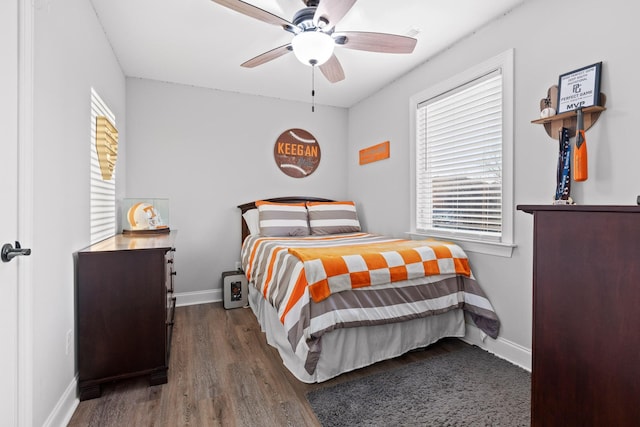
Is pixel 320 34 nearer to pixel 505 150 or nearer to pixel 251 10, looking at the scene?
pixel 251 10

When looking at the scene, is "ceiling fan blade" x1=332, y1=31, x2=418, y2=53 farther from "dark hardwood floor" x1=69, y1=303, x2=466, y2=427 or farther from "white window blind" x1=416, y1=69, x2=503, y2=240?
"dark hardwood floor" x1=69, y1=303, x2=466, y2=427

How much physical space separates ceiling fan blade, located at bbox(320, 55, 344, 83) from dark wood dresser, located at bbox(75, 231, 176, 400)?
173 cm

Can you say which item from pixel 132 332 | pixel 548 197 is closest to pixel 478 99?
pixel 548 197

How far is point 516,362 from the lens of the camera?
2.16m

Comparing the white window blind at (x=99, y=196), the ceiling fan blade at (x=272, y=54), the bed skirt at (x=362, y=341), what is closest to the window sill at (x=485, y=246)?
the bed skirt at (x=362, y=341)

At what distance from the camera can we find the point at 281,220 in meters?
3.41

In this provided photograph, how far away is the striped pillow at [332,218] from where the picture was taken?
358cm

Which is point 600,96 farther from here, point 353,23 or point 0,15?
point 0,15

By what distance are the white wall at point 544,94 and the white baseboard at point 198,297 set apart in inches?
102

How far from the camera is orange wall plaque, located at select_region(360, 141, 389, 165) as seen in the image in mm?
3551

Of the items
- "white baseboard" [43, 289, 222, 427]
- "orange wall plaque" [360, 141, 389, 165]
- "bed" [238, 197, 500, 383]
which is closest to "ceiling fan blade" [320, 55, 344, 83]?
"orange wall plaque" [360, 141, 389, 165]

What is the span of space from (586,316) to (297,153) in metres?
3.44

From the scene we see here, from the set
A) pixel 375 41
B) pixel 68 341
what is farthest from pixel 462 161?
pixel 68 341

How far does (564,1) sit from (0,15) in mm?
2729
